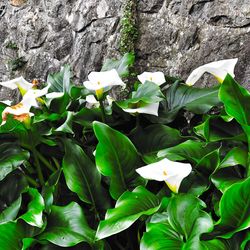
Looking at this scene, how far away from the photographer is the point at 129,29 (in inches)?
82.7

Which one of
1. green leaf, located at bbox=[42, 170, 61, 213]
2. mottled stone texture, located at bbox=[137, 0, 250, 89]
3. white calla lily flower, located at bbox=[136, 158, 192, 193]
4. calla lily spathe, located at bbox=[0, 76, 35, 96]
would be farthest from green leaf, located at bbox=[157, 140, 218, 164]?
calla lily spathe, located at bbox=[0, 76, 35, 96]

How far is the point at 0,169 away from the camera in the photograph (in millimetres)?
1253

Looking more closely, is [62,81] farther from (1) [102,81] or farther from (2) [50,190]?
(2) [50,190]

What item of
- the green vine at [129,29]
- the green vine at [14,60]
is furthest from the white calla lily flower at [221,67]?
the green vine at [14,60]

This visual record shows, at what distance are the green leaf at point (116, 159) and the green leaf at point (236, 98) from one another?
30 centimetres

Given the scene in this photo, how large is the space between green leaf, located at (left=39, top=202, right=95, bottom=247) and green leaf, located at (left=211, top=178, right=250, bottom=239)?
0.34 meters

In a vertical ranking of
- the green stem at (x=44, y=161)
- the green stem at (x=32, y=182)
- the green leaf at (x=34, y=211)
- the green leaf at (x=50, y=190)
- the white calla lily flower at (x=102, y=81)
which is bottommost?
the green stem at (x=32, y=182)

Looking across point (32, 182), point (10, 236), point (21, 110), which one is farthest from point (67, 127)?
point (10, 236)

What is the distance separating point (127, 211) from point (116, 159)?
196 millimetres

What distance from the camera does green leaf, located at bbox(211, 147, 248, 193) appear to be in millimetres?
1060

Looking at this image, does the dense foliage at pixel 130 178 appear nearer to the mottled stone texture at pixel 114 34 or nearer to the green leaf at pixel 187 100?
the green leaf at pixel 187 100

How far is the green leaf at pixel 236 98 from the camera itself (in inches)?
43.9

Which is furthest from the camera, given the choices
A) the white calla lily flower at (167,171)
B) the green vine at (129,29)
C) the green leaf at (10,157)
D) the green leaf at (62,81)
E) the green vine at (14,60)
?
the green vine at (14,60)

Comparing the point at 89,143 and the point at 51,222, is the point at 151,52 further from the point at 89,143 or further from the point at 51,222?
the point at 51,222
